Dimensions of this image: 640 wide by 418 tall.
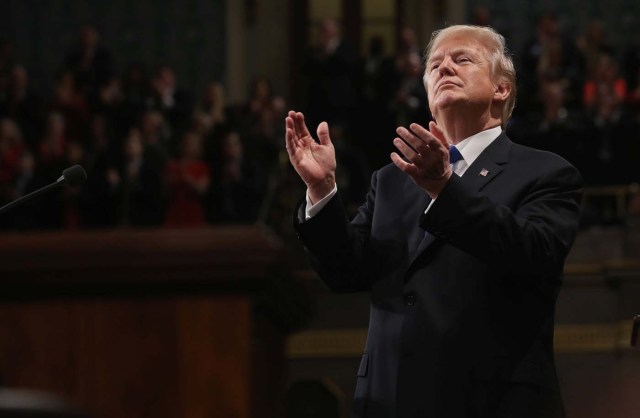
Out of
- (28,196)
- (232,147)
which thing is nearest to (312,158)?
(28,196)

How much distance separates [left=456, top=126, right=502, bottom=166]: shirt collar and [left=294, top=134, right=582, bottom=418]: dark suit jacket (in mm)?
27

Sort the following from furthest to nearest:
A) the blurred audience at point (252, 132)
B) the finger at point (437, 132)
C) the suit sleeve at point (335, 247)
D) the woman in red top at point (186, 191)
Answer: the blurred audience at point (252, 132)
the woman in red top at point (186, 191)
the suit sleeve at point (335, 247)
the finger at point (437, 132)

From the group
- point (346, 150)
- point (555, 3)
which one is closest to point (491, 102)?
point (346, 150)

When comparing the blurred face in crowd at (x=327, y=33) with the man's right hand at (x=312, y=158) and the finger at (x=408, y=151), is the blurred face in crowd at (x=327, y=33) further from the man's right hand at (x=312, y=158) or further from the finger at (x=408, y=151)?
the finger at (x=408, y=151)

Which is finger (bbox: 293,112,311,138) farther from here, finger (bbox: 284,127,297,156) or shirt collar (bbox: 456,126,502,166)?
shirt collar (bbox: 456,126,502,166)

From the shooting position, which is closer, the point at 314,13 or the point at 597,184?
the point at 597,184

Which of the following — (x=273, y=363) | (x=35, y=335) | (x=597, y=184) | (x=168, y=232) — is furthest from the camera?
(x=597, y=184)

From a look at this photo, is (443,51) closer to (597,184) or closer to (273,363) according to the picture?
(273,363)

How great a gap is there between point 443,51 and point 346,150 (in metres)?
6.06

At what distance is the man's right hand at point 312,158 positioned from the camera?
257 centimetres

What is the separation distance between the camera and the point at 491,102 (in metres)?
2.66

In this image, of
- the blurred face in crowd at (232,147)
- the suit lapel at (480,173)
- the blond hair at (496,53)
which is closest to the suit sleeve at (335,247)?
the suit lapel at (480,173)

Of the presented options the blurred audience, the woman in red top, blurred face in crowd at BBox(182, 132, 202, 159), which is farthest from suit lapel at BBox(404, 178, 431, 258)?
blurred face in crowd at BBox(182, 132, 202, 159)

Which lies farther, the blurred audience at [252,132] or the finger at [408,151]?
the blurred audience at [252,132]
